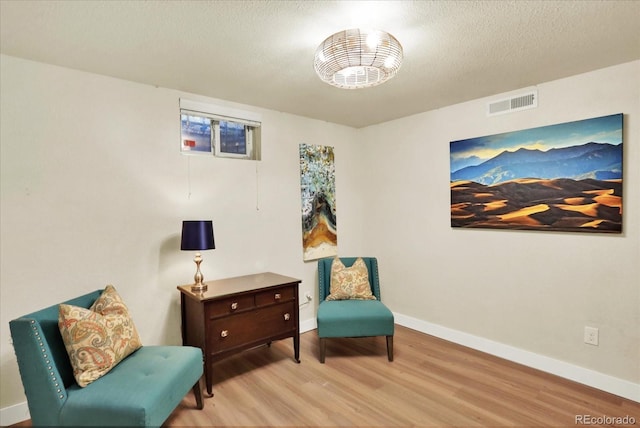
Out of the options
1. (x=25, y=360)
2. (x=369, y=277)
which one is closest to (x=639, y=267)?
(x=369, y=277)

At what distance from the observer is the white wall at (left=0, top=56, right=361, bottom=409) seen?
210 centimetres

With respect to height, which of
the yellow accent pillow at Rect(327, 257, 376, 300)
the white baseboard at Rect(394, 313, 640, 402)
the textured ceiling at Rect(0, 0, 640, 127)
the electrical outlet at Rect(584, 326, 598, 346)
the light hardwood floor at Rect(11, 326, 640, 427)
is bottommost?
the light hardwood floor at Rect(11, 326, 640, 427)

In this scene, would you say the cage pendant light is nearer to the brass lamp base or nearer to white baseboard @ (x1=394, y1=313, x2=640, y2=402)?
the brass lamp base

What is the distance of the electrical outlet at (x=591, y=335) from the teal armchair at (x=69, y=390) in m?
2.95

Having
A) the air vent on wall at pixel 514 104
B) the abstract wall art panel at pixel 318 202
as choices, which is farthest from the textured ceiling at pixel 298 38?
the abstract wall art panel at pixel 318 202

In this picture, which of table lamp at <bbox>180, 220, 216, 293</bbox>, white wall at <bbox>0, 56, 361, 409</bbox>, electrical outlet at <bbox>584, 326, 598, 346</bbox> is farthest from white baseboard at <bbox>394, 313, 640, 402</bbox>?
table lamp at <bbox>180, 220, 216, 293</bbox>

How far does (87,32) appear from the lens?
1822mm

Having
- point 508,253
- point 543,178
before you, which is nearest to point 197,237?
point 508,253

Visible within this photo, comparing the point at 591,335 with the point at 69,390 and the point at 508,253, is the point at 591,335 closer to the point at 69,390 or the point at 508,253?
the point at 508,253

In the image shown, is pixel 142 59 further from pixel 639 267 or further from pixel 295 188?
pixel 639 267

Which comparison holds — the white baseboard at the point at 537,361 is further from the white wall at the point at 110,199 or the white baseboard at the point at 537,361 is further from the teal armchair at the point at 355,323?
the white wall at the point at 110,199

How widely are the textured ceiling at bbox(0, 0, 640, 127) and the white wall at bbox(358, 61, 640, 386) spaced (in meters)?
0.33

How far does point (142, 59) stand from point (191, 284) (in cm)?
175

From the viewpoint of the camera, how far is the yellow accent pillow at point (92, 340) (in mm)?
1714
